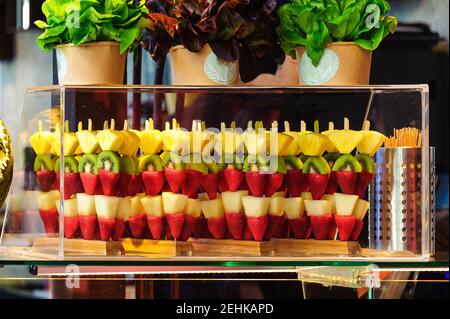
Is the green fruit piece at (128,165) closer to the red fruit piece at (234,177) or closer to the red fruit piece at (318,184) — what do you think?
the red fruit piece at (234,177)

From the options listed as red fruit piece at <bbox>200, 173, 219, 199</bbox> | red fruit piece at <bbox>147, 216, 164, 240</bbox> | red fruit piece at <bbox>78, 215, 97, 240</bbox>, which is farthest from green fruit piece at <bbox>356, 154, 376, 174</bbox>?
red fruit piece at <bbox>78, 215, 97, 240</bbox>

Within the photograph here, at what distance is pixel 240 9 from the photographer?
141 centimetres

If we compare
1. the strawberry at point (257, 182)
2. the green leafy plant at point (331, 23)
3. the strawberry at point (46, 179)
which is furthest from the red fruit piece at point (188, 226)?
the green leafy plant at point (331, 23)

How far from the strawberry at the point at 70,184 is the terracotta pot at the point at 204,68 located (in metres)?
0.24

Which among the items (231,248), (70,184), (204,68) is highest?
(204,68)

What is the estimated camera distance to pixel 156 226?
1432mm

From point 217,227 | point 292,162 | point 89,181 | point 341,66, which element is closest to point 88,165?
point 89,181

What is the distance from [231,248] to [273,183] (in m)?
0.13

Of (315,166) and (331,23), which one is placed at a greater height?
(331,23)

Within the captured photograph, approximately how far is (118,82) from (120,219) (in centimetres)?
24

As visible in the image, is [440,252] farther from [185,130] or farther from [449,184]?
[449,184]

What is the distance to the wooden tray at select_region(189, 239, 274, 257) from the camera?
1.40 metres

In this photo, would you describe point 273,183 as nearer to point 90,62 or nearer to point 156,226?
point 156,226
